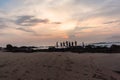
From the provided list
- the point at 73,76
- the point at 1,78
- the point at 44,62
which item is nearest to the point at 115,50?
the point at 44,62

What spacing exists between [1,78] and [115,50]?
21.1m

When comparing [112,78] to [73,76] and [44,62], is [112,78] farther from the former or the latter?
[44,62]

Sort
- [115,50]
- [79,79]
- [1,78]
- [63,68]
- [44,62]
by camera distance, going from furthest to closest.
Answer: [115,50]
[44,62]
[63,68]
[79,79]
[1,78]

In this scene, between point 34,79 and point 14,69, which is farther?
point 14,69

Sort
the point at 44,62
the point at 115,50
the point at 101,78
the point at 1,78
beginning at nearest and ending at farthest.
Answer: the point at 1,78 < the point at 101,78 < the point at 44,62 < the point at 115,50

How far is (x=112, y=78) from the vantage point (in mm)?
13898

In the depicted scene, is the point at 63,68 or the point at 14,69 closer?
the point at 14,69

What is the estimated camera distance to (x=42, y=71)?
13352mm

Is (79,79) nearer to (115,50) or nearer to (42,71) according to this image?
(42,71)

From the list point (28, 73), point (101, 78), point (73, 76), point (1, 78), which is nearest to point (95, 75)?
point (101, 78)

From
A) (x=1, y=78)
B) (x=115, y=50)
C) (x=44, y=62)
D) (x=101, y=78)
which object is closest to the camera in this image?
(x=1, y=78)

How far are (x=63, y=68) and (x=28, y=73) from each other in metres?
2.58

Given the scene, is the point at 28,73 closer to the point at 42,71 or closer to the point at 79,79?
the point at 42,71

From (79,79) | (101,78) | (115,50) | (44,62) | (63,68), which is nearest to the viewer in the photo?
(79,79)
